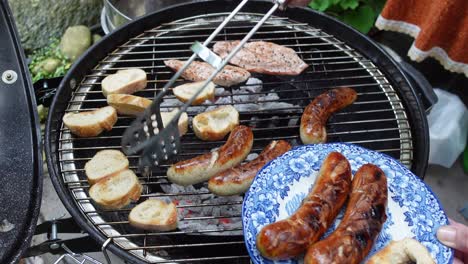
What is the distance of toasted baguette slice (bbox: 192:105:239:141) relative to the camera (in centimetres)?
268

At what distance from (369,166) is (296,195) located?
34cm

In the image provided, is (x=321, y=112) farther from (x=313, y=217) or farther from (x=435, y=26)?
(x=435, y=26)

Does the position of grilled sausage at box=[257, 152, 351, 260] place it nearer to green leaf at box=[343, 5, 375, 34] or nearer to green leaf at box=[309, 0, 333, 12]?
green leaf at box=[309, 0, 333, 12]

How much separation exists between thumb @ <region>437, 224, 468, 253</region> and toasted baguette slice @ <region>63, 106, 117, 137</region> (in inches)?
69.9

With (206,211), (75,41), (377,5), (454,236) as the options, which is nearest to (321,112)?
(206,211)

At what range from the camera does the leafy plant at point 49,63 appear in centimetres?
465

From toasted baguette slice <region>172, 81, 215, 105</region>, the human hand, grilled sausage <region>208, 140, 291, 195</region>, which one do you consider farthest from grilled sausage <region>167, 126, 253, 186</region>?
the human hand

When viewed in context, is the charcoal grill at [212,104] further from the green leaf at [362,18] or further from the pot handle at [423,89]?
the green leaf at [362,18]

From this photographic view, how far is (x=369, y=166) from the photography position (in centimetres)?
205

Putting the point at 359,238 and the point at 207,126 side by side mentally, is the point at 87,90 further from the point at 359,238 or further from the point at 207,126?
the point at 359,238

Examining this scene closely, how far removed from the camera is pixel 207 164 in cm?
242

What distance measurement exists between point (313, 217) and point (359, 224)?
182 millimetres

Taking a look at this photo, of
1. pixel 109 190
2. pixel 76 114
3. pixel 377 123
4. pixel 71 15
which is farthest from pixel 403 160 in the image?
pixel 71 15

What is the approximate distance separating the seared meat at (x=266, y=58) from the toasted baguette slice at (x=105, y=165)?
0.98 metres
